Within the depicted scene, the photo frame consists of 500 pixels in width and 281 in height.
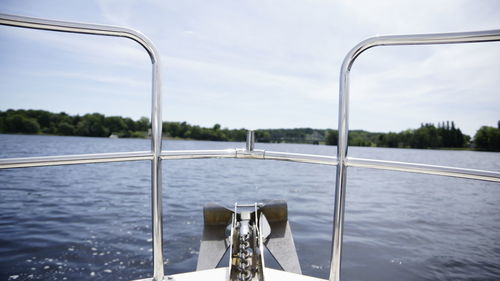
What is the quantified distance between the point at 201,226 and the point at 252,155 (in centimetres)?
561

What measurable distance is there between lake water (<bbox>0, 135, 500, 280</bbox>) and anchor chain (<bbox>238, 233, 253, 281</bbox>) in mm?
589

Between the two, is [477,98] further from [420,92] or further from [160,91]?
[160,91]

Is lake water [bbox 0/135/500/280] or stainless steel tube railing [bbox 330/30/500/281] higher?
stainless steel tube railing [bbox 330/30/500/281]

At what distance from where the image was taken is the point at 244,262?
107cm

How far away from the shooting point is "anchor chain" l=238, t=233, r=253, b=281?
40.4 inches

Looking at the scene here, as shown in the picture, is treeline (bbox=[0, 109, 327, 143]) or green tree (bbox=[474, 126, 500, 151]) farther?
green tree (bbox=[474, 126, 500, 151])

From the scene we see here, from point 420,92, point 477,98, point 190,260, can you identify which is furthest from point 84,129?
point 477,98

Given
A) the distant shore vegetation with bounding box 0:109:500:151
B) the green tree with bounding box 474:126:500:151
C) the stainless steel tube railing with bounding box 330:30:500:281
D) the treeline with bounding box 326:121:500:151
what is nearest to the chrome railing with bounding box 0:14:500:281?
the stainless steel tube railing with bounding box 330:30:500:281

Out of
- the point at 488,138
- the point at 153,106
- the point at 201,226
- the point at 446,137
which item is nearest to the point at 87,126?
the point at 201,226

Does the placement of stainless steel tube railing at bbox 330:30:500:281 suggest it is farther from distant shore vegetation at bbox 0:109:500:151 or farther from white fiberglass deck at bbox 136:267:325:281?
distant shore vegetation at bbox 0:109:500:151

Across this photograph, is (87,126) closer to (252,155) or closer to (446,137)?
(252,155)

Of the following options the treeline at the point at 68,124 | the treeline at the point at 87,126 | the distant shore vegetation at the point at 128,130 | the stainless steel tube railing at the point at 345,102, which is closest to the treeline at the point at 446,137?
the distant shore vegetation at the point at 128,130

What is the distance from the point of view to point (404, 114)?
36.1m

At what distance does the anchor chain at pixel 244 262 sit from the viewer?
1026 millimetres
